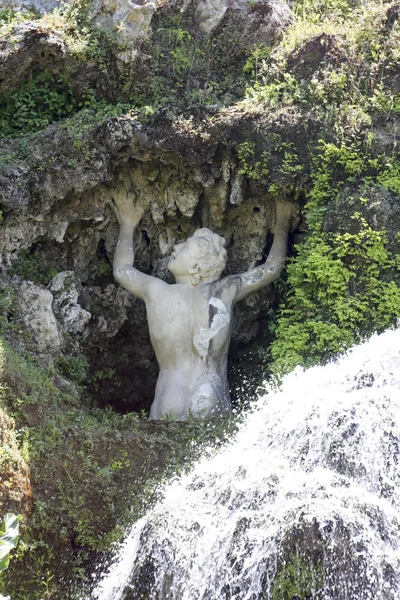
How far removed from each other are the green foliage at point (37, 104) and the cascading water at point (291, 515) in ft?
13.6

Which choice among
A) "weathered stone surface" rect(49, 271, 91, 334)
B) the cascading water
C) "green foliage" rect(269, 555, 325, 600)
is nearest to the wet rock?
"weathered stone surface" rect(49, 271, 91, 334)

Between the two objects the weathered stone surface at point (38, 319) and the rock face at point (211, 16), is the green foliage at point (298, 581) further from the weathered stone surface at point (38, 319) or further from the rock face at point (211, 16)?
the rock face at point (211, 16)

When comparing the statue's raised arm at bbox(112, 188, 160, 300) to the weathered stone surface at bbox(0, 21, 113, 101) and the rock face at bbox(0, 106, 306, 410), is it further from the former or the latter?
the weathered stone surface at bbox(0, 21, 113, 101)

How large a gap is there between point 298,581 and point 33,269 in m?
4.28

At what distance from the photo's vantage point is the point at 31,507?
19.0ft

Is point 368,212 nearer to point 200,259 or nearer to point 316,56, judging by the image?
point 200,259

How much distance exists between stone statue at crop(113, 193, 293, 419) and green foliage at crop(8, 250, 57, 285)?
671mm

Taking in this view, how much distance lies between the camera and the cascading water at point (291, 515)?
16.4 feet

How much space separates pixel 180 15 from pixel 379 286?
416 cm

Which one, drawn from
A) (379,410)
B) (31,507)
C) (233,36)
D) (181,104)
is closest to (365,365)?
(379,410)

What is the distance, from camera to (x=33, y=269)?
816 centimetres

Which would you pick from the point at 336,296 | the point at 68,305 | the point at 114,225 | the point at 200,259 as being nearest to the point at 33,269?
the point at 68,305

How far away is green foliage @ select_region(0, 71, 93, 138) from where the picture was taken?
28.6ft

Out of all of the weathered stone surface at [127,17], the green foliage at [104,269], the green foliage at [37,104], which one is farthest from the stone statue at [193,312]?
the weathered stone surface at [127,17]
